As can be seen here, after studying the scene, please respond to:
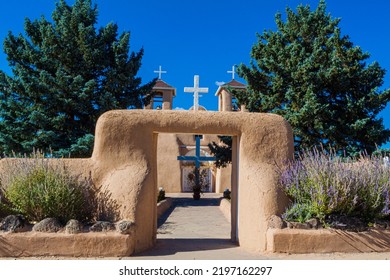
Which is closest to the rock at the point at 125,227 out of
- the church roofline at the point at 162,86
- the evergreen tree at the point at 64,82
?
the evergreen tree at the point at 64,82

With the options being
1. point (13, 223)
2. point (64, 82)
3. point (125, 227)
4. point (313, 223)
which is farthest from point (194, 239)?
point (64, 82)

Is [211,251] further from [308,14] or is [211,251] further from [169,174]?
[169,174]

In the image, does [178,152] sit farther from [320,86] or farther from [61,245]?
[61,245]

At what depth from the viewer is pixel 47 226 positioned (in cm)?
618

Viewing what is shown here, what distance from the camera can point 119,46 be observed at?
15234 millimetres

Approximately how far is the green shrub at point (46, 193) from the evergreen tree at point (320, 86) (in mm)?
9776

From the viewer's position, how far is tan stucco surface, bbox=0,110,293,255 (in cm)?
675

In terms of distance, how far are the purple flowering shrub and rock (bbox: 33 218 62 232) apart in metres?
4.17

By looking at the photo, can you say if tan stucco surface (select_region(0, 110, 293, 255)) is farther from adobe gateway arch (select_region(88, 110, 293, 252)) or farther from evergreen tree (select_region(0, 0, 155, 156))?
evergreen tree (select_region(0, 0, 155, 156))

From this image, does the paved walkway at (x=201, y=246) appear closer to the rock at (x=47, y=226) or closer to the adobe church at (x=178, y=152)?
the rock at (x=47, y=226)

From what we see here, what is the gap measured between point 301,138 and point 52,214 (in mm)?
10973

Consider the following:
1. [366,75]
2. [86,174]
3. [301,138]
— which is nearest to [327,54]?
[366,75]

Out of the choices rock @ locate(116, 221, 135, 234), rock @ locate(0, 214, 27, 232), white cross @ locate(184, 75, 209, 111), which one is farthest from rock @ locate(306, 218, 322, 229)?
white cross @ locate(184, 75, 209, 111)

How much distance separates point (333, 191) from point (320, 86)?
30.9 feet
